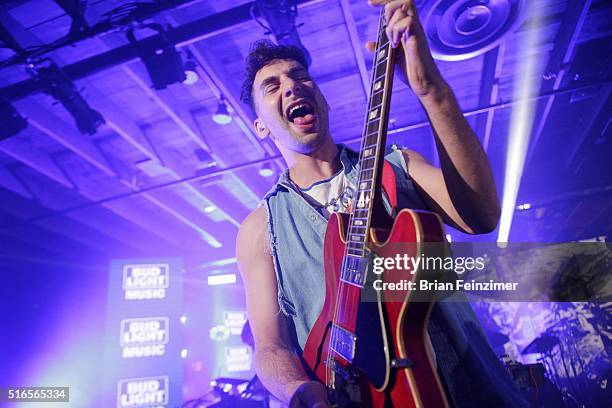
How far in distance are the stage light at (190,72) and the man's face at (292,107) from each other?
388cm

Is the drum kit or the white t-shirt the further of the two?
the drum kit

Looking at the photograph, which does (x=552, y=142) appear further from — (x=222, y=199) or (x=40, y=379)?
(x=40, y=379)

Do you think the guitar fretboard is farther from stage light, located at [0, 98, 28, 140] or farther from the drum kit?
the drum kit

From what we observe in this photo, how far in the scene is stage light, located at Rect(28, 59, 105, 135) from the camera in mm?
5133

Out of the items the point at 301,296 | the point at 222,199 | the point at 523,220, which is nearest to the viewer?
the point at 301,296

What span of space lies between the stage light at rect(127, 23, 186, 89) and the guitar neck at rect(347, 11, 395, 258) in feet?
14.8

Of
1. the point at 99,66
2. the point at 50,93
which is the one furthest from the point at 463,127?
the point at 50,93

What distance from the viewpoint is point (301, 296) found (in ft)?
4.96

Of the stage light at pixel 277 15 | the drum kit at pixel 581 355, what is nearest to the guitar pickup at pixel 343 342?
the stage light at pixel 277 15

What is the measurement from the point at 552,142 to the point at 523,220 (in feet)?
11.3

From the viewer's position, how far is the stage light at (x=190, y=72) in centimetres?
534

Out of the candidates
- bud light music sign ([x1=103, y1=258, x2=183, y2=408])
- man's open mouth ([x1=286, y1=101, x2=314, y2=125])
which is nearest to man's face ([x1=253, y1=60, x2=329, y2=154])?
man's open mouth ([x1=286, y1=101, x2=314, y2=125])

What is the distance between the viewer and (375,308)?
0.99 meters

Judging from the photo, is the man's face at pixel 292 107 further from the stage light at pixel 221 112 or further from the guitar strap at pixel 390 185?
the stage light at pixel 221 112
